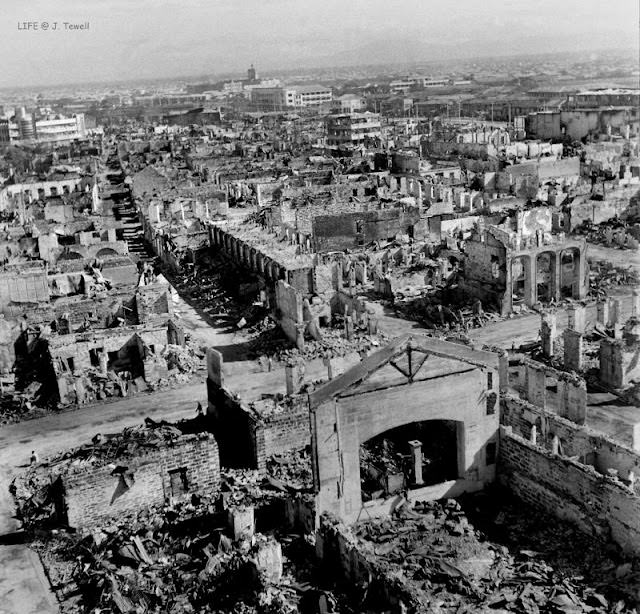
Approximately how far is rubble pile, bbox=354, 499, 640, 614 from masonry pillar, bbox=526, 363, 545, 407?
5.99 meters

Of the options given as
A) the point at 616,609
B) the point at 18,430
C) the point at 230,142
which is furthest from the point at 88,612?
the point at 230,142

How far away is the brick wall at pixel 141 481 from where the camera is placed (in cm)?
1800

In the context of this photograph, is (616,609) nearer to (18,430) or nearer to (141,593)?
(141,593)

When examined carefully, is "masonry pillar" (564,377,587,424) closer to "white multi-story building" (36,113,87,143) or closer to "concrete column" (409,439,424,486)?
"concrete column" (409,439,424,486)

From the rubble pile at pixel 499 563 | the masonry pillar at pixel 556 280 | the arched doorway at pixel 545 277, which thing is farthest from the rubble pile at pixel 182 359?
the masonry pillar at pixel 556 280

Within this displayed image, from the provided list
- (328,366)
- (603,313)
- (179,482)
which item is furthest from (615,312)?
(179,482)

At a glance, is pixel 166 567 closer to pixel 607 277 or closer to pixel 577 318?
pixel 577 318

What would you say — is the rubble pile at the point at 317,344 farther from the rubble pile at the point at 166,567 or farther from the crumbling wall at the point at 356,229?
the crumbling wall at the point at 356,229

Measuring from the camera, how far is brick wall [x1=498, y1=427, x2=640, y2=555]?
15.2 m

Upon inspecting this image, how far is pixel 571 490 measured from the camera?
645 inches

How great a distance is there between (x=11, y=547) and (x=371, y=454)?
25.8 ft

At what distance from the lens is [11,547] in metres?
17.8

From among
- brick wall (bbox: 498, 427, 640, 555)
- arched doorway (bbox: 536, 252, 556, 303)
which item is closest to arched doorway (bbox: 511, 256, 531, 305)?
arched doorway (bbox: 536, 252, 556, 303)

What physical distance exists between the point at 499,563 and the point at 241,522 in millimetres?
4813
